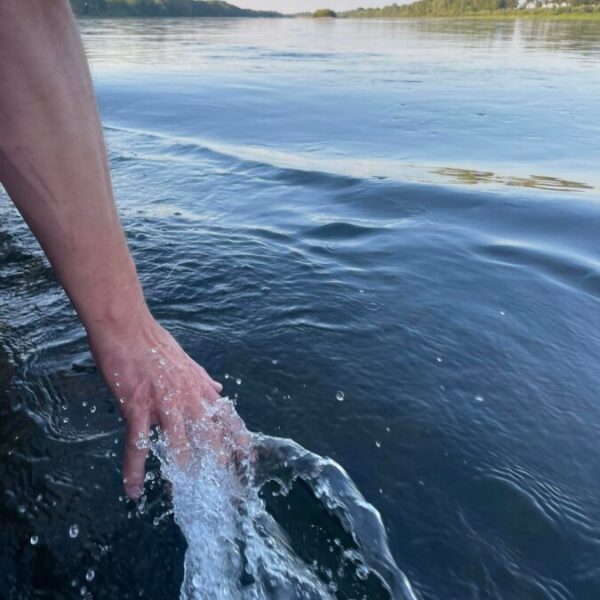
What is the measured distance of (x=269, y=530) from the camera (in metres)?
1.67

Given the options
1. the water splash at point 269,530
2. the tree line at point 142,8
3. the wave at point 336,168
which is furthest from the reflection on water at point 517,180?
the tree line at point 142,8

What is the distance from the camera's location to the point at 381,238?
3988mm

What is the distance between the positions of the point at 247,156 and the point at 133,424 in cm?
563

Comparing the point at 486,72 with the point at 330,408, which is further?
the point at 486,72

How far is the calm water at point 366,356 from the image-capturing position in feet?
5.41

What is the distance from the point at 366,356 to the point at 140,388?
1512 mm

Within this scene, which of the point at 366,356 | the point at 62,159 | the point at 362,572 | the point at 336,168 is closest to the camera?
the point at 62,159

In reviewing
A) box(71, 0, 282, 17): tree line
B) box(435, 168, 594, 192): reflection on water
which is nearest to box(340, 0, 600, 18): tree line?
box(71, 0, 282, 17): tree line

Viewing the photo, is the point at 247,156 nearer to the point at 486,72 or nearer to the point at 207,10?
the point at 486,72

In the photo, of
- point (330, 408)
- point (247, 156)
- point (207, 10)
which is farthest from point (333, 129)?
point (207, 10)

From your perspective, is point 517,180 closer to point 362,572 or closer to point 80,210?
point 362,572

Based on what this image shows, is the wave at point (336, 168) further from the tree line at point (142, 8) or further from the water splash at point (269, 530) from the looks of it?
the tree line at point (142, 8)

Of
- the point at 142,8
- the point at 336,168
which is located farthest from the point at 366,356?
the point at 142,8

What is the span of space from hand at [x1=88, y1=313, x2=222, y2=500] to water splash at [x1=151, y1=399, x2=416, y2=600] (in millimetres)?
149
